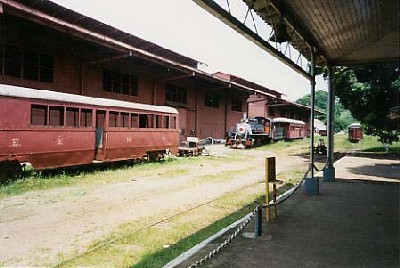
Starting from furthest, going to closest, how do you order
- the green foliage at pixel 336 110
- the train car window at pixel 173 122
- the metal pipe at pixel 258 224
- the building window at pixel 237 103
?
the green foliage at pixel 336 110 → the building window at pixel 237 103 → the train car window at pixel 173 122 → the metal pipe at pixel 258 224

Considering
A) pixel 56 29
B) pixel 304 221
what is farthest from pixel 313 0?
pixel 56 29

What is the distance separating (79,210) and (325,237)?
5.37m

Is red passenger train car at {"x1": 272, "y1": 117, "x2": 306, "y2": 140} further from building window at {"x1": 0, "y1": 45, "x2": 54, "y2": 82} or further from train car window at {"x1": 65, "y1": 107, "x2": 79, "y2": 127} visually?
train car window at {"x1": 65, "y1": 107, "x2": 79, "y2": 127}

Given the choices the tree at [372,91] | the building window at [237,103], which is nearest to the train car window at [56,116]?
the tree at [372,91]

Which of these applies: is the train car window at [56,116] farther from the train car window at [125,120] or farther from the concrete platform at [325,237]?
the concrete platform at [325,237]

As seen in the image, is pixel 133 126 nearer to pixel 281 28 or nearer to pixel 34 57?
pixel 34 57

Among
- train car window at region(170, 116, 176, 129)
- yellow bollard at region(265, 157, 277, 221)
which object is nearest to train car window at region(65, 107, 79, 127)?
train car window at region(170, 116, 176, 129)

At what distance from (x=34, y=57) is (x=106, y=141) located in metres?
5.12

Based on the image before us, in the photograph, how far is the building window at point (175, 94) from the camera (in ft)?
82.1

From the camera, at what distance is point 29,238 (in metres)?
6.12

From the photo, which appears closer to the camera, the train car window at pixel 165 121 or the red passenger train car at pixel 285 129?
the train car window at pixel 165 121

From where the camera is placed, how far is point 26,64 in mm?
15234

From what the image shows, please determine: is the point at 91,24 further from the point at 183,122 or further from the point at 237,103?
the point at 237,103

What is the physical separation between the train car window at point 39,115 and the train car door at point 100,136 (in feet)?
8.61
